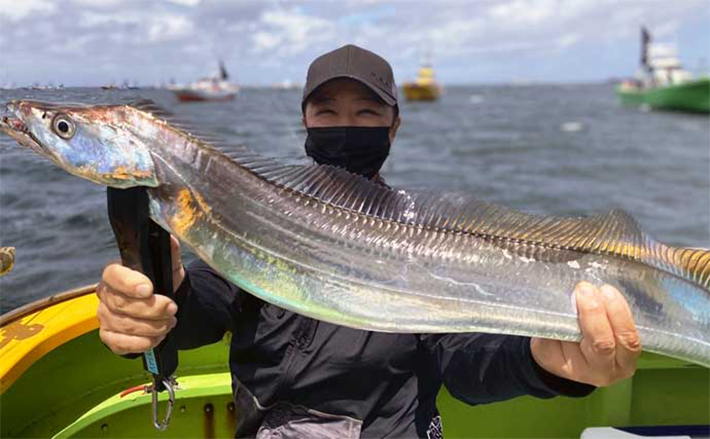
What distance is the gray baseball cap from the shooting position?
9.22 ft

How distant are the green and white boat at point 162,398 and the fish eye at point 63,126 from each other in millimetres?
1745

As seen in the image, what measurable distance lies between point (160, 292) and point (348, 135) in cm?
124

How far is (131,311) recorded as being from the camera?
1853 mm

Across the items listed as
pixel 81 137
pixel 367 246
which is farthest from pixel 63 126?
pixel 367 246

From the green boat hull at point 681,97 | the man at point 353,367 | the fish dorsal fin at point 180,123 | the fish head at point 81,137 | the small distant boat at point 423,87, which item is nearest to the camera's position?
the fish head at point 81,137

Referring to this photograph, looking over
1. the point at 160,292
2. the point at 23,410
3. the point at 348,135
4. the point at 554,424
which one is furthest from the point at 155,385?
the point at 554,424

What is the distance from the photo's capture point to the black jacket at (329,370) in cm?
232

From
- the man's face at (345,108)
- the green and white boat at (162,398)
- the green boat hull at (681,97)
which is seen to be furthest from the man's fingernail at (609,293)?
the green boat hull at (681,97)

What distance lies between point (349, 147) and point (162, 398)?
197 cm

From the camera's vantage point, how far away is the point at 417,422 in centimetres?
242

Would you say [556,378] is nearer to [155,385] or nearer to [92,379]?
[155,385]

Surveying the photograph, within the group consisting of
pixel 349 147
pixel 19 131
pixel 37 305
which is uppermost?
pixel 19 131

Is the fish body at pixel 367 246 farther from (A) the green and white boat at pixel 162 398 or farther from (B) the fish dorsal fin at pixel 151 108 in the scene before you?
(A) the green and white boat at pixel 162 398

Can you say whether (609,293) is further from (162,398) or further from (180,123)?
(162,398)
